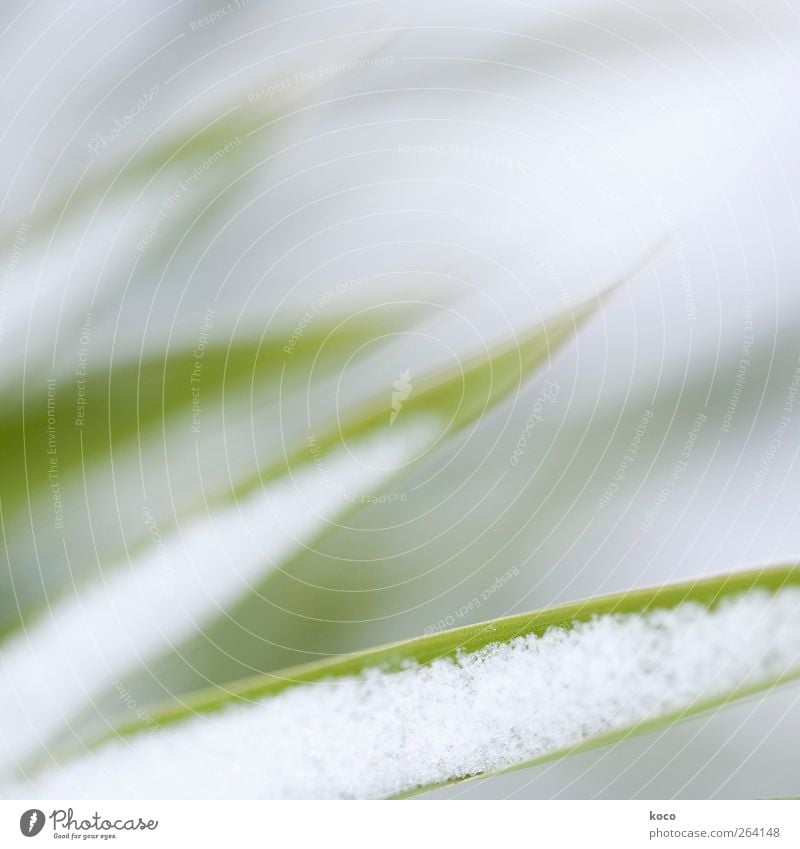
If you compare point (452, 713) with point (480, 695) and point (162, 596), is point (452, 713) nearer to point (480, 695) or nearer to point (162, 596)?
point (480, 695)

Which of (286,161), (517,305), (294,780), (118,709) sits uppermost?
(286,161)

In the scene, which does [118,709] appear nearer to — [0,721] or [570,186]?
[0,721]

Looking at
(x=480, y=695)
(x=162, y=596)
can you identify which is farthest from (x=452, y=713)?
(x=162, y=596)

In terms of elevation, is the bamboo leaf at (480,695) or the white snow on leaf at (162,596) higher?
the white snow on leaf at (162,596)

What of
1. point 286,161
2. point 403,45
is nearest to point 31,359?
point 286,161

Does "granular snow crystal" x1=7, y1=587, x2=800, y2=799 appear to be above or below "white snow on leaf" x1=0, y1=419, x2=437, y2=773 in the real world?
below

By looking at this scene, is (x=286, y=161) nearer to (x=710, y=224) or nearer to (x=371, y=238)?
(x=371, y=238)

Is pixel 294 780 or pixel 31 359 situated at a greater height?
pixel 31 359

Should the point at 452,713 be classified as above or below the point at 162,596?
below
